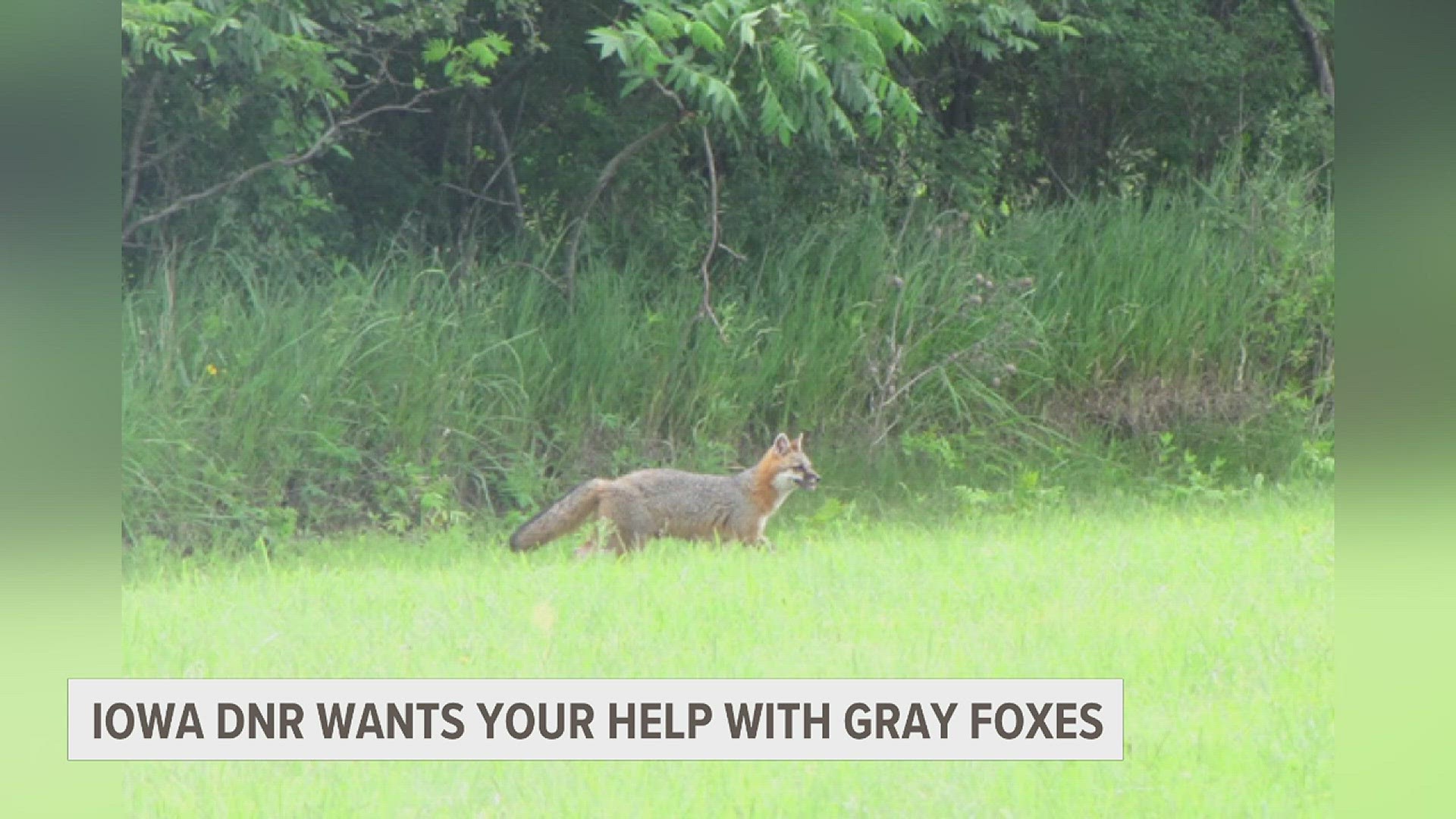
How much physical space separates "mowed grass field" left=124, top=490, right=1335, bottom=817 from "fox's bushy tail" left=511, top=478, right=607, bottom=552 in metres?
0.10

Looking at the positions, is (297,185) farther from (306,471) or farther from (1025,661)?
(1025,661)

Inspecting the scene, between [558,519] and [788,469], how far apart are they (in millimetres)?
1168

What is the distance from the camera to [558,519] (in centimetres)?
738

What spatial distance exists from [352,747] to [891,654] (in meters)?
1.88

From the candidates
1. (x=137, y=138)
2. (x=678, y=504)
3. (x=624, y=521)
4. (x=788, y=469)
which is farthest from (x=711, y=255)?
(x=137, y=138)

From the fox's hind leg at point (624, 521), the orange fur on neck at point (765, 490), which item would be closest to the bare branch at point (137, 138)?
the fox's hind leg at point (624, 521)

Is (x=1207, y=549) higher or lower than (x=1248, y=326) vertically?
lower

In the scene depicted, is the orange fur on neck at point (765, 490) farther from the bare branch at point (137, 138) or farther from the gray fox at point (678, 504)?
the bare branch at point (137, 138)

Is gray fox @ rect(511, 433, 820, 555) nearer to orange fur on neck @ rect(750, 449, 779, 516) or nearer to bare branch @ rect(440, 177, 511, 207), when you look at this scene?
orange fur on neck @ rect(750, 449, 779, 516)

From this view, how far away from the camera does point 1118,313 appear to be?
10.5 m

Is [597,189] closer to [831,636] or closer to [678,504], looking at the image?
[678,504]

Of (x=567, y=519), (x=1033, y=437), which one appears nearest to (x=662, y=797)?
(x=567, y=519)

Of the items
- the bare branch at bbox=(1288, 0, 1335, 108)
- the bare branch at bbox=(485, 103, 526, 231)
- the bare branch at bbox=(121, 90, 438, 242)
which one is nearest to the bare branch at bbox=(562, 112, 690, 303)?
the bare branch at bbox=(485, 103, 526, 231)

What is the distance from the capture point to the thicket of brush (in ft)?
27.3
